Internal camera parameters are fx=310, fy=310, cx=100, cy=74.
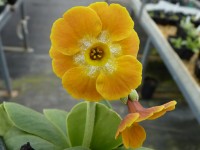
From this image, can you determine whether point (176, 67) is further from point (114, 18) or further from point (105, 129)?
point (114, 18)

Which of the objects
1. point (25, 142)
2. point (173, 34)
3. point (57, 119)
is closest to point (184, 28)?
point (173, 34)

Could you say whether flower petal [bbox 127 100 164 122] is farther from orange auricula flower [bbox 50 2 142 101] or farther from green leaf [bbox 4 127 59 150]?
green leaf [bbox 4 127 59 150]

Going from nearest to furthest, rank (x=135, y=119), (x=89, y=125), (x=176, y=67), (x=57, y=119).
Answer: (x=135, y=119), (x=89, y=125), (x=57, y=119), (x=176, y=67)

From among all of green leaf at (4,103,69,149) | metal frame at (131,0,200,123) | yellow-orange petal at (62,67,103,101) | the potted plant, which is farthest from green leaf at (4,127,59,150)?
the potted plant

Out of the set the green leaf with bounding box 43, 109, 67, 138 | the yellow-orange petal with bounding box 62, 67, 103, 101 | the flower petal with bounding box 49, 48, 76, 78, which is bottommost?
the green leaf with bounding box 43, 109, 67, 138

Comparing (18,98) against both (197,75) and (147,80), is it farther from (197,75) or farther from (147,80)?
(197,75)
